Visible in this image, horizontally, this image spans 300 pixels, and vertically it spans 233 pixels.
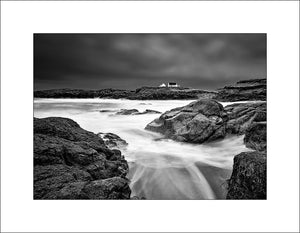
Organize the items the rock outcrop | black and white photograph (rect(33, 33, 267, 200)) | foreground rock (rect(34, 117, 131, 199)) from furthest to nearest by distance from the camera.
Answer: the rock outcrop
black and white photograph (rect(33, 33, 267, 200))
foreground rock (rect(34, 117, 131, 199))

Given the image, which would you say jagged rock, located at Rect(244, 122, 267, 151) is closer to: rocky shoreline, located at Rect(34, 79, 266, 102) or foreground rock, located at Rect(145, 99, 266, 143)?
foreground rock, located at Rect(145, 99, 266, 143)

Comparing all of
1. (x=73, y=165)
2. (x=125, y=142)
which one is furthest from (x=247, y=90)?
(x=73, y=165)

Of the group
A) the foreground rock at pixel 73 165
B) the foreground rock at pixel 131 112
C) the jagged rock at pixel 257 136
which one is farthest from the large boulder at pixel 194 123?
the foreground rock at pixel 73 165

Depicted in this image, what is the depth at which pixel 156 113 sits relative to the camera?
3.16 metres

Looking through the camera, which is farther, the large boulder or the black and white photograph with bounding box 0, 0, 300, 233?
the large boulder

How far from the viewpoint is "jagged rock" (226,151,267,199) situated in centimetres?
288

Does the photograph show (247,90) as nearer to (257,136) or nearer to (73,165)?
(257,136)

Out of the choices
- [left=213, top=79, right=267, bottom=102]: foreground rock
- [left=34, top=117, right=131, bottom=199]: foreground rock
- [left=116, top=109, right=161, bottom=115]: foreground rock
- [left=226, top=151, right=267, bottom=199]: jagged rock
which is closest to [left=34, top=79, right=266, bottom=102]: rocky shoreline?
[left=213, top=79, right=267, bottom=102]: foreground rock

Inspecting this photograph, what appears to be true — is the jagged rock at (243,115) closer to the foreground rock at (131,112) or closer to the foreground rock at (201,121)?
the foreground rock at (201,121)

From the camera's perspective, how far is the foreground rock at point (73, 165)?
280cm

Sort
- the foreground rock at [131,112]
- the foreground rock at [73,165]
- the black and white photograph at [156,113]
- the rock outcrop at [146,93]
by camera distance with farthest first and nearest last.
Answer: the foreground rock at [131,112], the rock outcrop at [146,93], the black and white photograph at [156,113], the foreground rock at [73,165]

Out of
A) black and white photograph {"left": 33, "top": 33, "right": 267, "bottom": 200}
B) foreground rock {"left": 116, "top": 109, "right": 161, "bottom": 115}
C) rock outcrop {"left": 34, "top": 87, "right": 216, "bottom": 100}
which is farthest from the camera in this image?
foreground rock {"left": 116, "top": 109, "right": 161, "bottom": 115}

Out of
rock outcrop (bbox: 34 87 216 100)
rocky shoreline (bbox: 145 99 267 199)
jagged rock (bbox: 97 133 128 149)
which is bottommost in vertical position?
jagged rock (bbox: 97 133 128 149)
